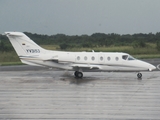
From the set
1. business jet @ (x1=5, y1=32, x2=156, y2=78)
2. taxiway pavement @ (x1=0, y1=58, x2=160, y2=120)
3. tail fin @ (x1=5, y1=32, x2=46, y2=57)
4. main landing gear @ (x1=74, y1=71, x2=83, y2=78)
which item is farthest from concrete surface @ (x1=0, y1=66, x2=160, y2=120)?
tail fin @ (x1=5, y1=32, x2=46, y2=57)

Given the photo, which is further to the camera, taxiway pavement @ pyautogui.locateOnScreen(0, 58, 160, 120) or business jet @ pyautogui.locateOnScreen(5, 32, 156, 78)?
business jet @ pyautogui.locateOnScreen(5, 32, 156, 78)

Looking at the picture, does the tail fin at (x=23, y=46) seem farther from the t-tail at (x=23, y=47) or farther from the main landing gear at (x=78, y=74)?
the main landing gear at (x=78, y=74)

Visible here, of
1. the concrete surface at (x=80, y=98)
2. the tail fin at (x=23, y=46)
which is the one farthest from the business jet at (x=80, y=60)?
the concrete surface at (x=80, y=98)

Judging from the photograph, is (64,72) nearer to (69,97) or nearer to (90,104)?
(69,97)

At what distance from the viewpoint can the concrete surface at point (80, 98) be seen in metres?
16.3

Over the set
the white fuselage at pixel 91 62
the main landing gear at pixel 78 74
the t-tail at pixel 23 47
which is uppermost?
the t-tail at pixel 23 47

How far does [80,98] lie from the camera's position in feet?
66.3

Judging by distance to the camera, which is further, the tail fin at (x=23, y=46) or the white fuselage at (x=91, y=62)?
the tail fin at (x=23, y=46)

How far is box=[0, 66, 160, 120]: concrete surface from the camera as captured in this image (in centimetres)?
1631

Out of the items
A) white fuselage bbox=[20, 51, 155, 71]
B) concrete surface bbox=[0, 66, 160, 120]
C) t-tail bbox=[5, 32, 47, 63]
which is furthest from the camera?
t-tail bbox=[5, 32, 47, 63]

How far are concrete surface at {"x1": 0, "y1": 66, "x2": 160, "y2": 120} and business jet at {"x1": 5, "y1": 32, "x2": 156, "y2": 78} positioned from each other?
0.83m

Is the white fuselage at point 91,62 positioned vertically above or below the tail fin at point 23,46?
below

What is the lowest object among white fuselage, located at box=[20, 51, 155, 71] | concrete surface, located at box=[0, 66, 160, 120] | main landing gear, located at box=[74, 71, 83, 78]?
concrete surface, located at box=[0, 66, 160, 120]

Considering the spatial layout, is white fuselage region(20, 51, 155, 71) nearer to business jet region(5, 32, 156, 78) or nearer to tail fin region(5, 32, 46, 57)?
business jet region(5, 32, 156, 78)
